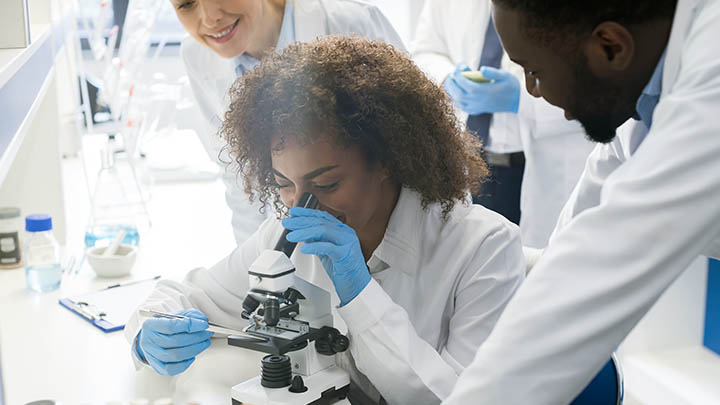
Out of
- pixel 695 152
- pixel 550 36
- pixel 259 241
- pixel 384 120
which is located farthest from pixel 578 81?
pixel 259 241

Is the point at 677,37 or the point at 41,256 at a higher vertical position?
the point at 677,37

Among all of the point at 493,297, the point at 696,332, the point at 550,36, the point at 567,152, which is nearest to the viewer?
the point at 550,36

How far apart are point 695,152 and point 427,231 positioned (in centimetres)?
71

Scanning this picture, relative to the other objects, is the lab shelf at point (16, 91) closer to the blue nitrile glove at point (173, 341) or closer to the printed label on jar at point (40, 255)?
the blue nitrile glove at point (173, 341)

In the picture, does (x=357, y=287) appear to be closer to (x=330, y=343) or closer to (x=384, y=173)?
(x=330, y=343)

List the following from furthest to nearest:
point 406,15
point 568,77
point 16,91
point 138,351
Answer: point 406,15
point 138,351
point 16,91
point 568,77

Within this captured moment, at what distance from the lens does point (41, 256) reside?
2.02 metres

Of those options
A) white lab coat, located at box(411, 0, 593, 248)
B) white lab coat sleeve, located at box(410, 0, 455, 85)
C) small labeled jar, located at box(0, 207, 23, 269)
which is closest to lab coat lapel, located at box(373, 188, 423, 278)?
white lab coat, located at box(411, 0, 593, 248)

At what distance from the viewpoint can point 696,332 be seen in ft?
8.89

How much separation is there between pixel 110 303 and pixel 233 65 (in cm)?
71

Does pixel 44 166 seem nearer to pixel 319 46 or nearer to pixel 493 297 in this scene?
pixel 319 46

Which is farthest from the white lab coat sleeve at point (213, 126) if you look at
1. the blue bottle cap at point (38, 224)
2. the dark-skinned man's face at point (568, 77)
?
the dark-skinned man's face at point (568, 77)

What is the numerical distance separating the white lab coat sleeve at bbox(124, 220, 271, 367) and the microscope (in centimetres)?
40

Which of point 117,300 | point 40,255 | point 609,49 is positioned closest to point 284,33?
point 117,300
